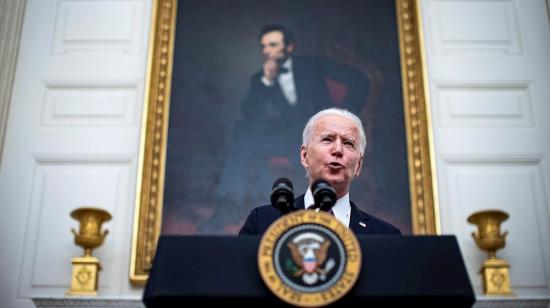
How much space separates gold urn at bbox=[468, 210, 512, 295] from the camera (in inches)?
173

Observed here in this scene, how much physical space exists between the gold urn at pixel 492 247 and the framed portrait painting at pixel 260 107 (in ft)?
1.12

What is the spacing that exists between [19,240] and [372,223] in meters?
3.07

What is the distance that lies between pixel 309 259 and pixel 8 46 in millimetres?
4428

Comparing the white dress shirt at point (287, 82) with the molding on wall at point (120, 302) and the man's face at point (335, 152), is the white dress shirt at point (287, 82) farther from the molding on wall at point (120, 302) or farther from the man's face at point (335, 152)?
the man's face at point (335, 152)

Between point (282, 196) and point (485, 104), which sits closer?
point (282, 196)

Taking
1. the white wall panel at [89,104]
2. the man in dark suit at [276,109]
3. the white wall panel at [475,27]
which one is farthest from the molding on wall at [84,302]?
the white wall panel at [475,27]

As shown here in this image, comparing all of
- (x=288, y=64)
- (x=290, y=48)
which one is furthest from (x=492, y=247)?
(x=290, y=48)

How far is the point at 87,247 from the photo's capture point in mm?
4465

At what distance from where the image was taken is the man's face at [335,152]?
2.61 meters

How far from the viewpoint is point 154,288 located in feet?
5.33

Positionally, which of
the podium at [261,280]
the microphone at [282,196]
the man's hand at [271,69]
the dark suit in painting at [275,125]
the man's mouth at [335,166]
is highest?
the man's hand at [271,69]

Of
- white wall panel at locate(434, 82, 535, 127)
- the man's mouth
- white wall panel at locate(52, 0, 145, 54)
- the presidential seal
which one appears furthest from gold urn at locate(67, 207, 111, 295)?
the presidential seal

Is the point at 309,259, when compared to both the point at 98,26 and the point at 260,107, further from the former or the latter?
the point at 98,26

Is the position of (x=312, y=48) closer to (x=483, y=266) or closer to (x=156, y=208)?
(x=156, y=208)
